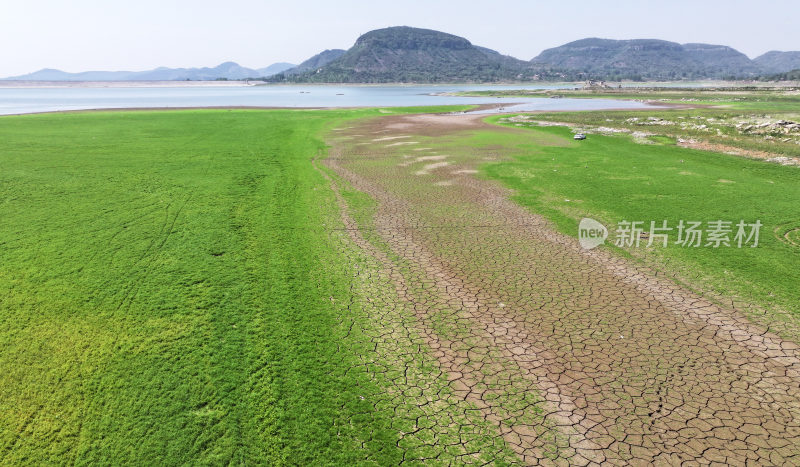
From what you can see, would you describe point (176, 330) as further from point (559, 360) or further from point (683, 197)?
point (683, 197)

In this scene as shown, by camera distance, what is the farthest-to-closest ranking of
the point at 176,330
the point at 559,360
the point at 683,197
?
the point at 683,197 < the point at 176,330 < the point at 559,360

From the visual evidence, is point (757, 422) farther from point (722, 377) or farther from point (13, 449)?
→ point (13, 449)

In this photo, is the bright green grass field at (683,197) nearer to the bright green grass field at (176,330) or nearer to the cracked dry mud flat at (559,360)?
the cracked dry mud flat at (559,360)

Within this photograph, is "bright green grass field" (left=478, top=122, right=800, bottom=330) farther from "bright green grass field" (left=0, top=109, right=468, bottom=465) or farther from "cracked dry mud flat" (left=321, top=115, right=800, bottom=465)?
"bright green grass field" (left=0, top=109, right=468, bottom=465)

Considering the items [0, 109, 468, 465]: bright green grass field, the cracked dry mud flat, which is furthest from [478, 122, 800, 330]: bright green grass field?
[0, 109, 468, 465]: bright green grass field

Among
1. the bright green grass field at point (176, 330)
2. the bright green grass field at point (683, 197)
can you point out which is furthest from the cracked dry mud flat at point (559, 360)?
the bright green grass field at point (683, 197)

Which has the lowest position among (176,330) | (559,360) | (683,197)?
(559,360)

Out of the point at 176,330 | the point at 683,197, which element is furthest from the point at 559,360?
the point at 683,197

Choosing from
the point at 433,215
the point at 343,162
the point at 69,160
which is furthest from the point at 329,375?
the point at 69,160
